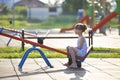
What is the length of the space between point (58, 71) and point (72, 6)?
61.7 metres

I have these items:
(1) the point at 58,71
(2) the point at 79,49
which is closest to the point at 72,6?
(2) the point at 79,49

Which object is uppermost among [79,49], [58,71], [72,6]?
[72,6]

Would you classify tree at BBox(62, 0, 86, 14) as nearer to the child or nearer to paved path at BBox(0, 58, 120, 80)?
paved path at BBox(0, 58, 120, 80)

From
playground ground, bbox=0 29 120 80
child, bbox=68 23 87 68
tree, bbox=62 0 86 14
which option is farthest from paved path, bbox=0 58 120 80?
tree, bbox=62 0 86 14

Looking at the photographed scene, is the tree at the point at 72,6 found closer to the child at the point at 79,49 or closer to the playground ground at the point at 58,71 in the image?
the playground ground at the point at 58,71

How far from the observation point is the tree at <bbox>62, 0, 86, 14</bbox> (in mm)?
69438

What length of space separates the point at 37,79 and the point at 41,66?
215 centimetres

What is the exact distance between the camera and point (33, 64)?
11.5 metres

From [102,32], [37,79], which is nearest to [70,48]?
[37,79]

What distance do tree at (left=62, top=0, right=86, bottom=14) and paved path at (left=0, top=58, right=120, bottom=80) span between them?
5648cm

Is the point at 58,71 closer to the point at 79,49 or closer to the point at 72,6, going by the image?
the point at 79,49

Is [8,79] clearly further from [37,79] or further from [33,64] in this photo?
[33,64]

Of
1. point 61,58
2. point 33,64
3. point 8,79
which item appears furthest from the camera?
point 61,58

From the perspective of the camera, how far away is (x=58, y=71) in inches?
403
